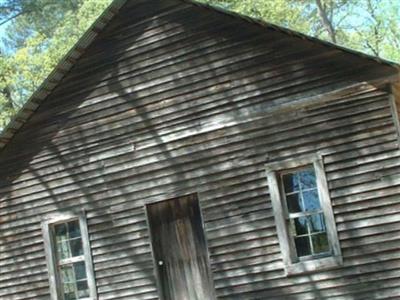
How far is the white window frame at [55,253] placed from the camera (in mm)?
11797

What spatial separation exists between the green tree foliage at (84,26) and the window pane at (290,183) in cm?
2005

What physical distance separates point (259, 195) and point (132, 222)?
256 cm

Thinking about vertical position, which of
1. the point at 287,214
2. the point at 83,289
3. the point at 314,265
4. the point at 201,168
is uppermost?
the point at 201,168

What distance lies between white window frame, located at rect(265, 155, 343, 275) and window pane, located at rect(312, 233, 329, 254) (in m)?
0.19

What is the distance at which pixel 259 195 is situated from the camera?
410 inches

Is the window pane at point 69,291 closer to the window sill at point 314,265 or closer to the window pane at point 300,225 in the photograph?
the window sill at point 314,265

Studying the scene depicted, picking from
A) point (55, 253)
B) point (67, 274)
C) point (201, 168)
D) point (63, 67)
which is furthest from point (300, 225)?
point (63, 67)

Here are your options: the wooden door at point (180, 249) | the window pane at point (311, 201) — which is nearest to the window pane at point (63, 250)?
the wooden door at point (180, 249)

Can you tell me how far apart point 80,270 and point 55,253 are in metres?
0.65

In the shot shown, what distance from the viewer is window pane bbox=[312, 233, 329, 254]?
1005 centimetres

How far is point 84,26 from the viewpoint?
102 feet

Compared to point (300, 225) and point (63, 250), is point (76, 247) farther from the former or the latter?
point (300, 225)

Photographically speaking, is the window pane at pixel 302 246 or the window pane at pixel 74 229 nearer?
the window pane at pixel 302 246

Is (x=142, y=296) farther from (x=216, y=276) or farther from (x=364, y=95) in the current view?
(x=364, y=95)
